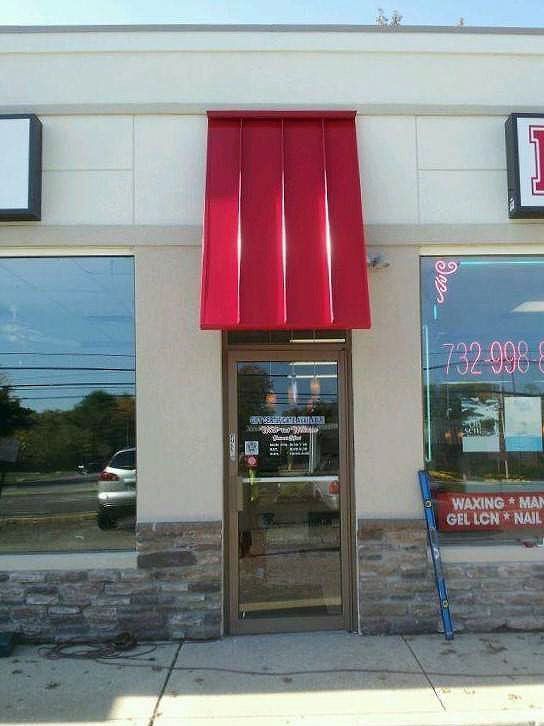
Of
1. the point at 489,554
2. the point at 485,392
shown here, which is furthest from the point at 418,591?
Answer: the point at 485,392

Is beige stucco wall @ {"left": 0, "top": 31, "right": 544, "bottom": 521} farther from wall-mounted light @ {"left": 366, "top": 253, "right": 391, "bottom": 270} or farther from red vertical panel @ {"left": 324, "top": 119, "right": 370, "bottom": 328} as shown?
red vertical panel @ {"left": 324, "top": 119, "right": 370, "bottom": 328}

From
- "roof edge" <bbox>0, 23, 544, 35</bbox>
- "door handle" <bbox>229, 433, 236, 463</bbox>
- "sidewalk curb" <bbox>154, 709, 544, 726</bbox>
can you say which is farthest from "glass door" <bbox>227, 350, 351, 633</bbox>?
"roof edge" <bbox>0, 23, 544, 35</bbox>

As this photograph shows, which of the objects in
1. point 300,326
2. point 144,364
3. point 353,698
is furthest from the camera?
point 144,364

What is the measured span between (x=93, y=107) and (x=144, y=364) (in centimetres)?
228

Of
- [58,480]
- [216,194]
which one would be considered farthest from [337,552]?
[216,194]

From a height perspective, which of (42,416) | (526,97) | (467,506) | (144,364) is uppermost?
(526,97)

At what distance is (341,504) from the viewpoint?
5879 millimetres

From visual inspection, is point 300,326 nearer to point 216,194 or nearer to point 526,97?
point 216,194

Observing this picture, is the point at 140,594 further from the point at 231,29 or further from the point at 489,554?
the point at 231,29

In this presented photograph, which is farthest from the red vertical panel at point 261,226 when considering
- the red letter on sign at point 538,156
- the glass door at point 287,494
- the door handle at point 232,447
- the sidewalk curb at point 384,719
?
the sidewalk curb at point 384,719

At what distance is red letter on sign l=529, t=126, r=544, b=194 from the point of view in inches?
233

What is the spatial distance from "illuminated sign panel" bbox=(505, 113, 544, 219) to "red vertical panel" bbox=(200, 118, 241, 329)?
2380 millimetres

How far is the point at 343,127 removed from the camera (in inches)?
231

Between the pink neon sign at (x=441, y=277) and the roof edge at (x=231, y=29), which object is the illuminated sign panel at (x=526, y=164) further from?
the roof edge at (x=231, y=29)
